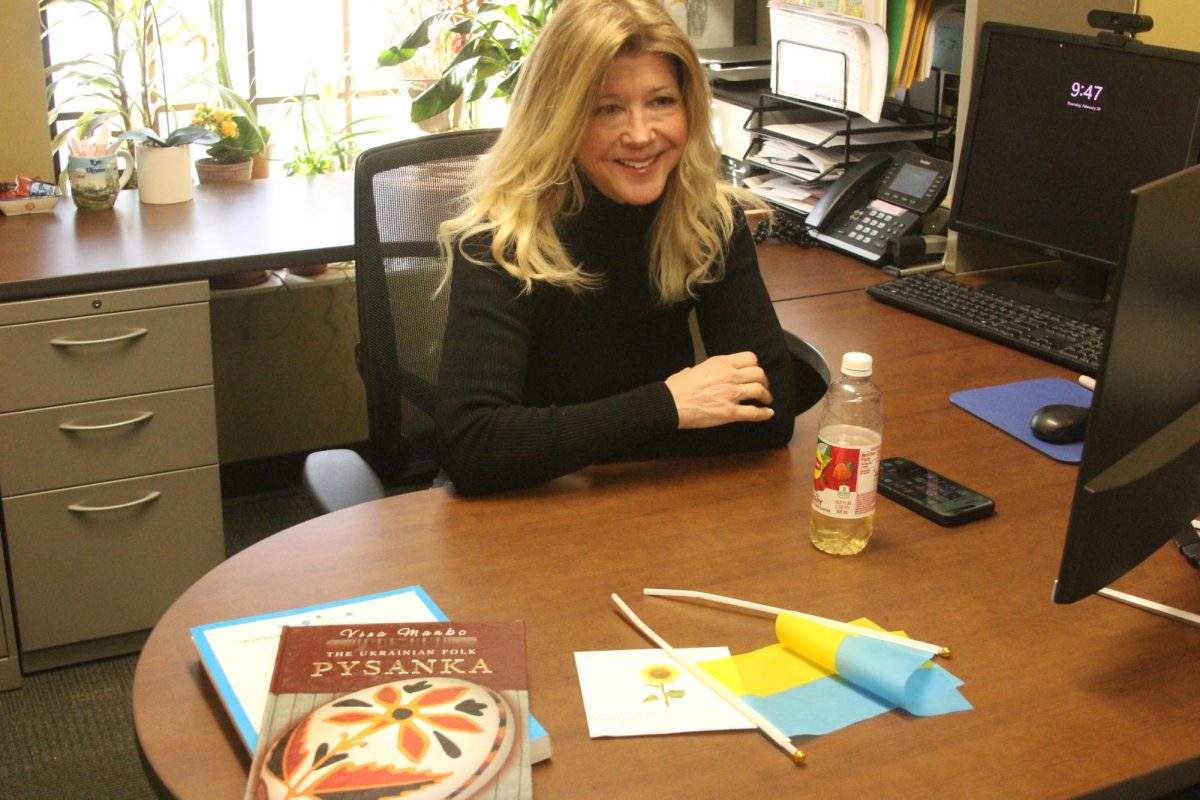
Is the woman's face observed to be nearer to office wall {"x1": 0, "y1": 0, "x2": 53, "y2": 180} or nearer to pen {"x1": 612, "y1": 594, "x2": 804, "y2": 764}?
pen {"x1": 612, "y1": 594, "x2": 804, "y2": 764}

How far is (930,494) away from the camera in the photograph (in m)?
1.47

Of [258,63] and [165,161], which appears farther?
[258,63]

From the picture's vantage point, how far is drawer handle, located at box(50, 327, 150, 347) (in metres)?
2.22

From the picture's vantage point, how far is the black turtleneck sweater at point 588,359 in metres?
1.50

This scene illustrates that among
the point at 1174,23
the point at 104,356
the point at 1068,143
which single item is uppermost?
the point at 1174,23

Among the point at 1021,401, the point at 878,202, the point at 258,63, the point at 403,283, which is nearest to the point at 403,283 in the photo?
the point at 403,283

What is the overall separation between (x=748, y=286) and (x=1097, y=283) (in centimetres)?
73

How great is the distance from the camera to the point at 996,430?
1681 millimetres

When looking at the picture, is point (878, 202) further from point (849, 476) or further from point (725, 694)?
point (725, 694)

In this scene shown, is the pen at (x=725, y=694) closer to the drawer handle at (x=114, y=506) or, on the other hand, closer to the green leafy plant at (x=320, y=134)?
the drawer handle at (x=114, y=506)

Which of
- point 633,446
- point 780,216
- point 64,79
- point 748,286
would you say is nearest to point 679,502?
point 633,446

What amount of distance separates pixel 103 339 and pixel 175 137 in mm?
579

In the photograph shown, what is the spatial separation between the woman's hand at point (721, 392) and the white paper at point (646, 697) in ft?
1.42

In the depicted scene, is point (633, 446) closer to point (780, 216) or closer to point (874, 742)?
point (874, 742)
